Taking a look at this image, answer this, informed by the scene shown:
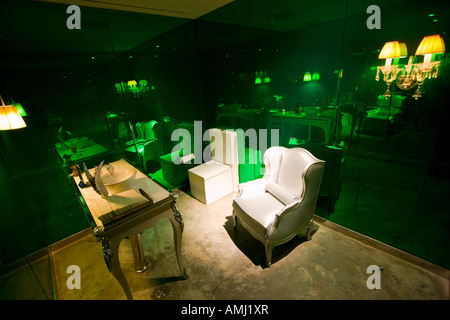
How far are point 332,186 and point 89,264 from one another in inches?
124

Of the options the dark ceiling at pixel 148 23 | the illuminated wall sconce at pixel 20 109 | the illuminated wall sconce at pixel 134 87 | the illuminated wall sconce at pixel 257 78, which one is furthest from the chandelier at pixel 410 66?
the illuminated wall sconce at pixel 20 109

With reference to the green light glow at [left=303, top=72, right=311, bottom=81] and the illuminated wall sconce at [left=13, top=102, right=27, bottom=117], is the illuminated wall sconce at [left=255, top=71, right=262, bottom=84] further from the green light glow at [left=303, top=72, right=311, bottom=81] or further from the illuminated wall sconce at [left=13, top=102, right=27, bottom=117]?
the illuminated wall sconce at [left=13, top=102, right=27, bottom=117]

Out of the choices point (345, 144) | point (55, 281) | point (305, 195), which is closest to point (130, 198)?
point (55, 281)

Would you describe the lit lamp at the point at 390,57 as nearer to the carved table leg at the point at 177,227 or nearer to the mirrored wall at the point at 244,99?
the mirrored wall at the point at 244,99

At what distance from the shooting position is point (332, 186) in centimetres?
268

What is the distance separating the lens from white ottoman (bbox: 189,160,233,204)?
3224 mm

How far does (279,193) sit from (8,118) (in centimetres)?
283

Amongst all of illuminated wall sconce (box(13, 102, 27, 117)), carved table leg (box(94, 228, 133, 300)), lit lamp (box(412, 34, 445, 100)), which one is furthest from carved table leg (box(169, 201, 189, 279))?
lit lamp (box(412, 34, 445, 100))

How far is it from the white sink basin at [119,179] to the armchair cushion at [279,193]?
159 cm

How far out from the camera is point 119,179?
7.32ft

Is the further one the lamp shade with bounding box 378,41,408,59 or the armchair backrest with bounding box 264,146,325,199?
the armchair backrest with bounding box 264,146,325,199

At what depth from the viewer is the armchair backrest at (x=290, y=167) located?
7.21 ft

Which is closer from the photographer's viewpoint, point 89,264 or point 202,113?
point 89,264

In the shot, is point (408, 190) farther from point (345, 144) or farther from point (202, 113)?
point (202, 113)
